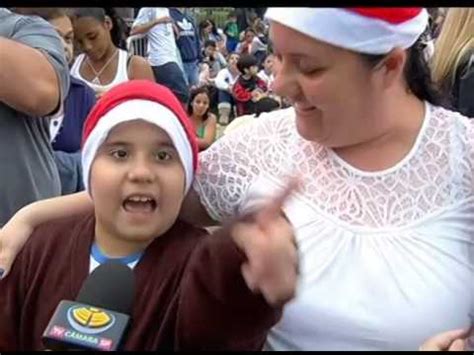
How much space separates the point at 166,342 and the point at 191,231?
15 cm

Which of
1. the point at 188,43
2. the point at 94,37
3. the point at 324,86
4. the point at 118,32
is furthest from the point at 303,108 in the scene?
the point at 188,43

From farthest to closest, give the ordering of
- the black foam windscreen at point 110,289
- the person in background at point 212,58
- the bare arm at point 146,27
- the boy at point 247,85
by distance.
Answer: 1. the person in background at point 212,58
2. the boy at point 247,85
3. the bare arm at point 146,27
4. the black foam windscreen at point 110,289

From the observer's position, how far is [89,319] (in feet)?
2.65

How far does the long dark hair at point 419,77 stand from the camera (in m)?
1.06

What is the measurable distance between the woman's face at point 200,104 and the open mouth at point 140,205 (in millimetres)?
2538

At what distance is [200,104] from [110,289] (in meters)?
2.89

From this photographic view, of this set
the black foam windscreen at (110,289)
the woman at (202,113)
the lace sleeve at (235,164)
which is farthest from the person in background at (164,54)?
the black foam windscreen at (110,289)

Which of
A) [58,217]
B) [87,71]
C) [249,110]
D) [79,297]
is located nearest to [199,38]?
[249,110]

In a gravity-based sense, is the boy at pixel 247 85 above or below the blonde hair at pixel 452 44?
below

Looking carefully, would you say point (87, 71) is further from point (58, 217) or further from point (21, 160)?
point (58, 217)

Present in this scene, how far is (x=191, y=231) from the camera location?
1051 mm

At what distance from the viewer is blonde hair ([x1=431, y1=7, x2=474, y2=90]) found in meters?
1.52

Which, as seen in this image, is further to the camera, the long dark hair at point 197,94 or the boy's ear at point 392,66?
the long dark hair at point 197,94

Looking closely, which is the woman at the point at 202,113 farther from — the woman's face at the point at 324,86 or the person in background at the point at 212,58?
the woman's face at the point at 324,86
